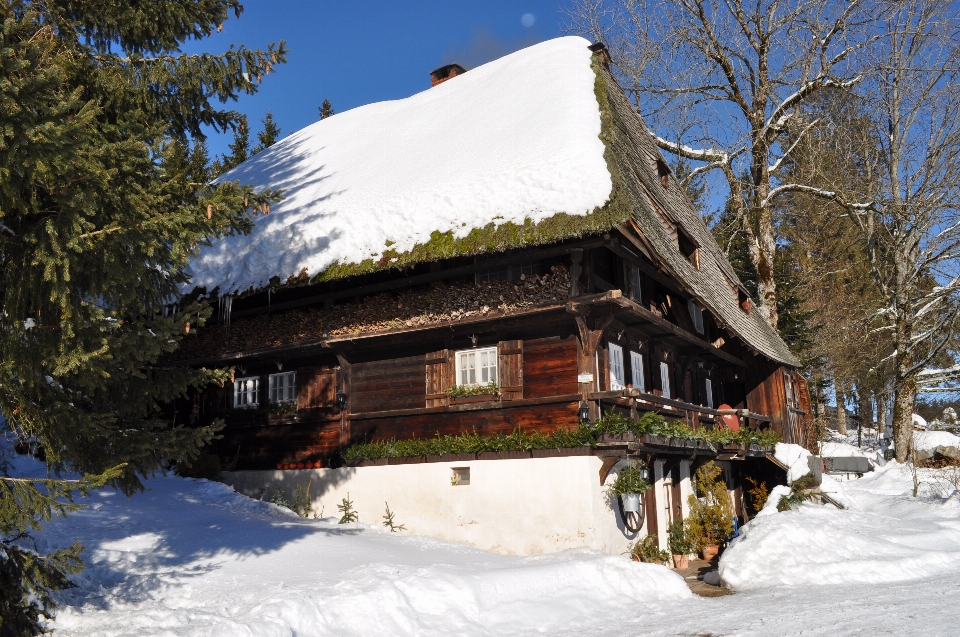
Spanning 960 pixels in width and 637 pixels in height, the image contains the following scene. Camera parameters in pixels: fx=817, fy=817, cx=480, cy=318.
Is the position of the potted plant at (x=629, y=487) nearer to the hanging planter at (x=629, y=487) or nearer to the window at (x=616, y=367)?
the hanging planter at (x=629, y=487)

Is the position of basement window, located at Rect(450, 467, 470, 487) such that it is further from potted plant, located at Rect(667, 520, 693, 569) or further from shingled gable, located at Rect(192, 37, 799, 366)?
potted plant, located at Rect(667, 520, 693, 569)

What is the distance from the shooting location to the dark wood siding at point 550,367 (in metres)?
14.6

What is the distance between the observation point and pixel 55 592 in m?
9.50

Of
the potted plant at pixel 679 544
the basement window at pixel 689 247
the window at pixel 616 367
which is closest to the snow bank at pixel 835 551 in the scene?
the potted plant at pixel 679 544

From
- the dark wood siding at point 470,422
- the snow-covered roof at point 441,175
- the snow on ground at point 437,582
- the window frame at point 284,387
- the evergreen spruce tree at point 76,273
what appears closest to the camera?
the evergreen spruce tree at point 76,273

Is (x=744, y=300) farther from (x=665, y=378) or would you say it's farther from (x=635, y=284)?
(x=635, y=284)

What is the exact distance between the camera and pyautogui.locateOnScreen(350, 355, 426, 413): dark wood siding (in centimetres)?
1625

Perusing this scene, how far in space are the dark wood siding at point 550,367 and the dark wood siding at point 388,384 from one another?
2314 millimetres

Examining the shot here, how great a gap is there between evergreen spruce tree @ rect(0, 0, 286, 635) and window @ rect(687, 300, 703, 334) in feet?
40.3

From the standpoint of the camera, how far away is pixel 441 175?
663 inches

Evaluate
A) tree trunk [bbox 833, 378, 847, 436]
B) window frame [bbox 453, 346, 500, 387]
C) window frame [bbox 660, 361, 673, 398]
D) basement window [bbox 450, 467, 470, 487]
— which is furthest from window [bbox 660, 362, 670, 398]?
tree trunk [bbox 833, 378, 847, 436]

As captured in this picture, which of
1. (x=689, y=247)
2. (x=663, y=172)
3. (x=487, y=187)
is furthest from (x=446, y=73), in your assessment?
(x=487, y=187)

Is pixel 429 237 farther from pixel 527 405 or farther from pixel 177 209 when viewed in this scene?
pixel 177 209

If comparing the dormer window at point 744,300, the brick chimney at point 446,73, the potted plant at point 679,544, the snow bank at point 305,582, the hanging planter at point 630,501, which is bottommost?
the potted plant at point 679,544
